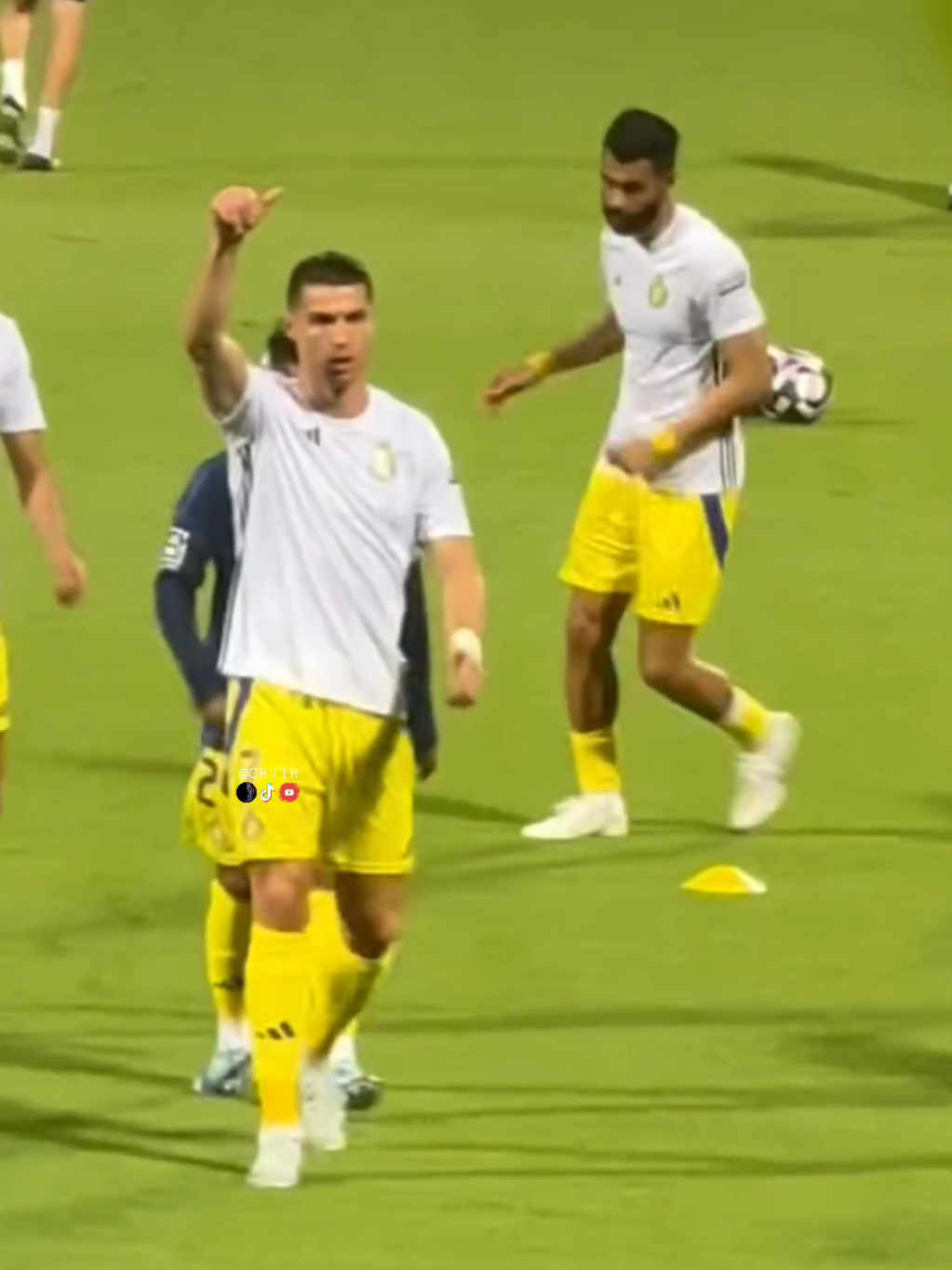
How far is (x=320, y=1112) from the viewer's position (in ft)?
22.4

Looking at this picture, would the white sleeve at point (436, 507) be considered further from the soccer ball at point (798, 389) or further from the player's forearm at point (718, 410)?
the soccer ball at point (798, 389)

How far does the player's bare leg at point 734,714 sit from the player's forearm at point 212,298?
308 centimetres

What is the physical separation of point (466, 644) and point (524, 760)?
3.81 metres

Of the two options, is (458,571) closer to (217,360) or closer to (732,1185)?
(217,360)

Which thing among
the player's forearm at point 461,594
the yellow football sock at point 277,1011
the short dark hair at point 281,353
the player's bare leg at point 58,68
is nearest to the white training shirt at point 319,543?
the player's forearm at point 461,594

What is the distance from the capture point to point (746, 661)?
1106 centimetres

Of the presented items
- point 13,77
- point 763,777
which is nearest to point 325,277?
point 763,777

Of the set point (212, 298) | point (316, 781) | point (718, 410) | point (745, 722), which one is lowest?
point (745, 722)

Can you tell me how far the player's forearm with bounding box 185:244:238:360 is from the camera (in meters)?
6.20

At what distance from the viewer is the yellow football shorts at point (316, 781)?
6.44m

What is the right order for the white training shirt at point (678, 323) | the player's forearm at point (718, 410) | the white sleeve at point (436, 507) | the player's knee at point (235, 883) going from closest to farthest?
the white sleeve at point (436, 507), the player's knee at point (235, 883), the player's forearm at point (718, 410), the white training shirt at point (678, 323)

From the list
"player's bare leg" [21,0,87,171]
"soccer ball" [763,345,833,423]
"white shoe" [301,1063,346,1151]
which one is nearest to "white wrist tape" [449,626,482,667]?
"white shoe" [301,1063,346,1151]

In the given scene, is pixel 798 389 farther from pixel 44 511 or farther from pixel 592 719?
pixel 44 511

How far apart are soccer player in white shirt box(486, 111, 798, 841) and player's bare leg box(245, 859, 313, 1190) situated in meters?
2.64
